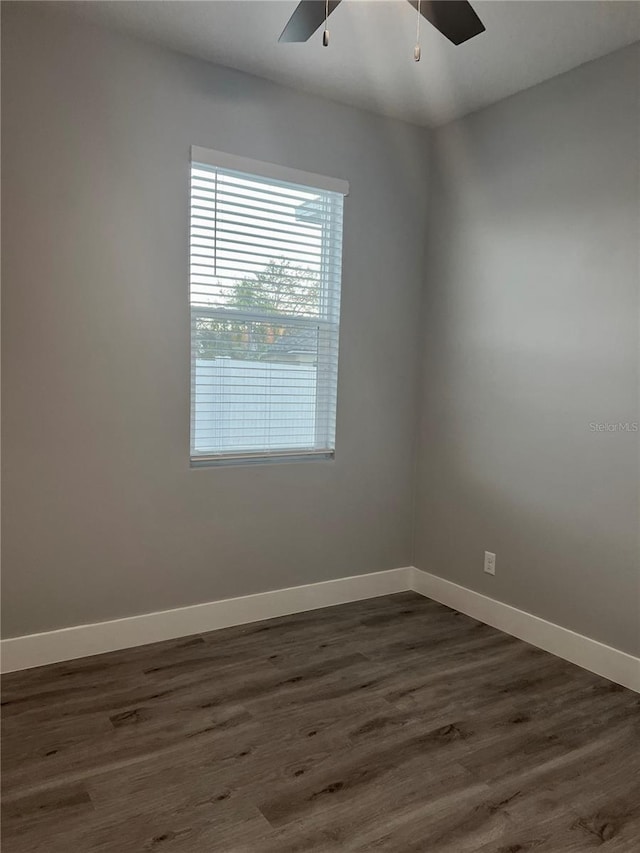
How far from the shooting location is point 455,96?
323 cm

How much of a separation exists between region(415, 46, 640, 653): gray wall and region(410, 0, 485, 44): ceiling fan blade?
3.79ft

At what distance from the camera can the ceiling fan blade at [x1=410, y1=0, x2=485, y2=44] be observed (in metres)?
1.82

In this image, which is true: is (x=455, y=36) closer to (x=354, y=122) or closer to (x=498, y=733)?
(x=354, y=122)

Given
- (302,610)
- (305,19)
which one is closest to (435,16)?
(305,19)

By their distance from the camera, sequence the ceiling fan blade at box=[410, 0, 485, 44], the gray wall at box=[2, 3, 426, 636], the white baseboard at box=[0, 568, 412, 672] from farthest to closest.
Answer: the white baseboard at box=[0, 568, 412, 672]
the gray wall at box=[2, 3, 426, 636]
the ceiling fan blade at box=[410, 0, 485, 44]

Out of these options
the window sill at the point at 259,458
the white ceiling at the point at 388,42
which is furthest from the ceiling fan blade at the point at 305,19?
the window sill at the point at 259,458

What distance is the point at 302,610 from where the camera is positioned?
11.4 feet

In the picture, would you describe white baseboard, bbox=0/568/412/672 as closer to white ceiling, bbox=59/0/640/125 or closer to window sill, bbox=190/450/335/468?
window sill, bbox=190/450/335/468

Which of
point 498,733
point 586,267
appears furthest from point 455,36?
point 498,733

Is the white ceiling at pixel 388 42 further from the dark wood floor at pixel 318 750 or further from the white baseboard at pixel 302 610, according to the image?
the dark wood floor at pixel 318 750

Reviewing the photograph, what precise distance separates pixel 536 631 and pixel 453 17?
8.53 feet

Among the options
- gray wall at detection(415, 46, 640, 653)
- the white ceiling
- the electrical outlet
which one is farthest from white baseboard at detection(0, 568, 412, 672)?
the white ceiling

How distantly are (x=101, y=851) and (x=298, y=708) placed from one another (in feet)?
2.99

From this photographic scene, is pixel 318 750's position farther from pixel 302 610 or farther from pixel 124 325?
pixel 124 325
